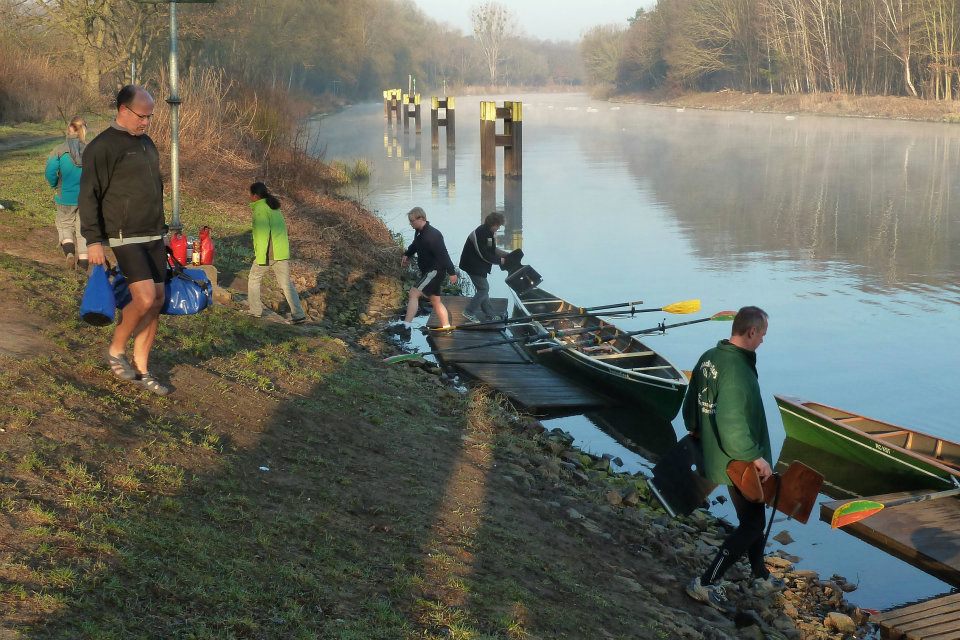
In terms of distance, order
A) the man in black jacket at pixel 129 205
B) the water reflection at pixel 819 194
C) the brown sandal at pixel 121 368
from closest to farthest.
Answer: the man in black jacket at pixel 129 205 → the brown sandal at pixel 121 368 → the water reflection at pixel 819 194

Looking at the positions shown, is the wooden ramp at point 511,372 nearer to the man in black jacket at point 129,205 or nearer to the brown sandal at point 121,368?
the brown sandal at point 121,368

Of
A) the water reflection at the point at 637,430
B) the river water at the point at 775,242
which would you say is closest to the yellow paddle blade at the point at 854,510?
the river water at the point at 775,242

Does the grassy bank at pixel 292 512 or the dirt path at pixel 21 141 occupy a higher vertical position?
the dirt path at pixel 21 141

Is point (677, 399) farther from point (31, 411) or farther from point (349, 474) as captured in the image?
point (31, 411)

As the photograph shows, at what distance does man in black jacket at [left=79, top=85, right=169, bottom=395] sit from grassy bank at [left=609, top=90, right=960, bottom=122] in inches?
2324

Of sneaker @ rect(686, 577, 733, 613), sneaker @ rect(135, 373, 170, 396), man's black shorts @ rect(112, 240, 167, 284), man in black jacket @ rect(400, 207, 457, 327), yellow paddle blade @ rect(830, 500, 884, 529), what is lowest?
sneaker @ rect(686, 577, 733, 613)

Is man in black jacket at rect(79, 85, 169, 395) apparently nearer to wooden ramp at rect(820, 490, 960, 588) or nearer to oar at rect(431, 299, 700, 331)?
wooden ramp at rect(820, 490, 960, 588)

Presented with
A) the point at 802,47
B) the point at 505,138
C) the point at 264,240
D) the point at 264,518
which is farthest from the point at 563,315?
the point at 802,47

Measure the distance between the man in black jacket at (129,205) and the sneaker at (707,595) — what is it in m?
3.95

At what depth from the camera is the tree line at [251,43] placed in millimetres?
32125

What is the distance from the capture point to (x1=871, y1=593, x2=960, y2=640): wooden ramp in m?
6.35

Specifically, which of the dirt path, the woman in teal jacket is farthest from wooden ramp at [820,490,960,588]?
the dirt path

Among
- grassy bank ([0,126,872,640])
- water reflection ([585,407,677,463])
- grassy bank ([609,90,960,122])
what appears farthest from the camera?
grassy bank ([609,90,960,122])

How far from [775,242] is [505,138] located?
43.1ft
